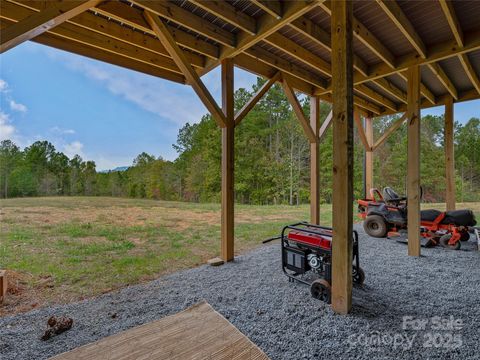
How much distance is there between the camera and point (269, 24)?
94.2 inches

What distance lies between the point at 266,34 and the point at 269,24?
99 mm

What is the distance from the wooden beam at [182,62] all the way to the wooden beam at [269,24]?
2.12 feet

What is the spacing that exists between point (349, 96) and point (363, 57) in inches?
92.4

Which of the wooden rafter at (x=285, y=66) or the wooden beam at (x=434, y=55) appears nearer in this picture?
the wooden beam at (x=434, y=55)

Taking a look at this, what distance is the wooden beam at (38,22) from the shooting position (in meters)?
1.52

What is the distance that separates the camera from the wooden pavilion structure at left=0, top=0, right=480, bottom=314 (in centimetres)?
178

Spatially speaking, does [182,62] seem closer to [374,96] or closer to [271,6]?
[271,6]

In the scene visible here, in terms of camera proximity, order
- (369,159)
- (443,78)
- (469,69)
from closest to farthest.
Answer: (469,69) < (443,78) < (369,159)

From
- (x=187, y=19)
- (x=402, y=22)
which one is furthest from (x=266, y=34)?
(x=402, y=22)

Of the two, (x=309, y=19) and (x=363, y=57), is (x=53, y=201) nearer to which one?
(x=309, y=19)

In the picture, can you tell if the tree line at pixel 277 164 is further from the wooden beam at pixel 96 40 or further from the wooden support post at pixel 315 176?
the wooden beam at pixel 96 40

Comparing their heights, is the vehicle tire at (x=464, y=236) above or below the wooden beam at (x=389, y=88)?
below

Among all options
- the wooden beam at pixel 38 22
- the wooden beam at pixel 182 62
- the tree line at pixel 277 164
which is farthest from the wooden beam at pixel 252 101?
the tree line at pixel 277 164

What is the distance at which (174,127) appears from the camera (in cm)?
1545
